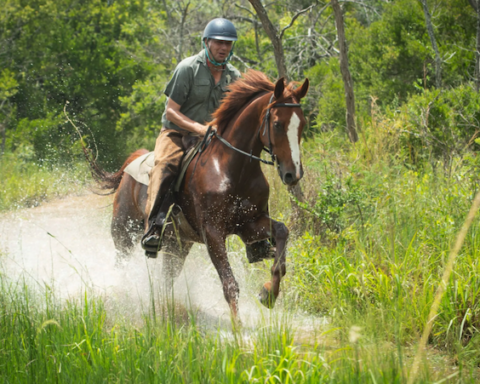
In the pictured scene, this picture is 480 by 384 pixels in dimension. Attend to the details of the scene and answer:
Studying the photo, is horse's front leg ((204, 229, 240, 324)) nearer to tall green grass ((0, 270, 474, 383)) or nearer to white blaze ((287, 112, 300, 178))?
tall green grass ((0, 270, 474, 383))

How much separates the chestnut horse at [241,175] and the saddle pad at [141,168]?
0.68 metres

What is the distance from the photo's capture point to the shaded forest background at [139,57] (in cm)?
1348

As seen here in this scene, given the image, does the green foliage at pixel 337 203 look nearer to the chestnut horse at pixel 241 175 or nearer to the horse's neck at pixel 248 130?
the chestnut horse at pixel 241 175

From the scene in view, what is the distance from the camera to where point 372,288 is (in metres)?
5.08

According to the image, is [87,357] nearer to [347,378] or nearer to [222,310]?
[347,378]

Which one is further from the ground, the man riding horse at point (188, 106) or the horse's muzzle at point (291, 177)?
the man riding horse at point (188, 106)

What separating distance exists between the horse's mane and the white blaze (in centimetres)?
72

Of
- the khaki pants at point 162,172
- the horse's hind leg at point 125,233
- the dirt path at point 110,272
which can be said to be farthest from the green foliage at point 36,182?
the khaki pants at point 162,172

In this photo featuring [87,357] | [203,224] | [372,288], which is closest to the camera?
[87,357]

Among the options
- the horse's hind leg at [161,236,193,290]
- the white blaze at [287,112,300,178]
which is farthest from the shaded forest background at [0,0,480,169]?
the white blaze at [287,112,300,178]

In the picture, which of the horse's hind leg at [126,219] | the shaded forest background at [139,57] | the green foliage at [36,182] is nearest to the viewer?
the horse's hind leg at [126,219]

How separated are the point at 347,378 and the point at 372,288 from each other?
195cm

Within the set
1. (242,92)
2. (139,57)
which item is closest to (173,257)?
(242,92)

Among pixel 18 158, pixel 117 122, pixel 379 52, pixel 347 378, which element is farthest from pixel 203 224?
pixel 117 122
